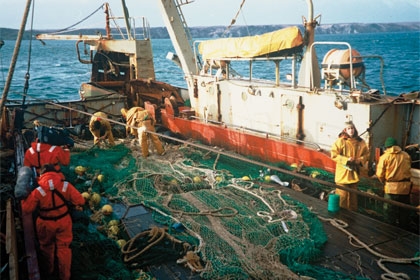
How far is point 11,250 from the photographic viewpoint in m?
4.50

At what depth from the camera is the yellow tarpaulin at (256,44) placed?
10.2 meters

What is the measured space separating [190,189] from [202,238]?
2.66 m

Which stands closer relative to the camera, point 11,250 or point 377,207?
point 11,250

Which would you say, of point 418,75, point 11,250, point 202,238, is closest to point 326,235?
point 202,238

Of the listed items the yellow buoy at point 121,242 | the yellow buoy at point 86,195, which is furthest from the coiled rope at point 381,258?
the yellow buoy at point 86,195

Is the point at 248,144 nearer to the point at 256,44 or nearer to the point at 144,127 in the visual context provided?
the point at 256,44

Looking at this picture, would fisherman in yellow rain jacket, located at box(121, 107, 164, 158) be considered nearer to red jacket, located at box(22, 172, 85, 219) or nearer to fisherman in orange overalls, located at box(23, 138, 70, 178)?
fisherman in orange overalls, located at box(23, 138, 70, 178)

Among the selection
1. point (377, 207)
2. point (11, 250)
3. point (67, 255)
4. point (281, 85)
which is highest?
point (281, 85)

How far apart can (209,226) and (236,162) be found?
17.0 feet

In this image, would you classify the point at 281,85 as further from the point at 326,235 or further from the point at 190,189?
the point at 326,235

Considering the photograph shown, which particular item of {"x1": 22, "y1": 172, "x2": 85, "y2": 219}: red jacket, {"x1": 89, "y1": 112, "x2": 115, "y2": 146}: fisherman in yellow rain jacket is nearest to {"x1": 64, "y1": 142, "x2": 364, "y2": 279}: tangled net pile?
{"x1": 22, "y1": 172, "x2": 85, "y2": 219}: red jacket

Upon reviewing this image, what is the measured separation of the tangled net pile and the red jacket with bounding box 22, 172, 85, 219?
3.03 feet

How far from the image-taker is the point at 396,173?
7109mm

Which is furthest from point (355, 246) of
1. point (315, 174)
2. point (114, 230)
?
point (114, 230)
